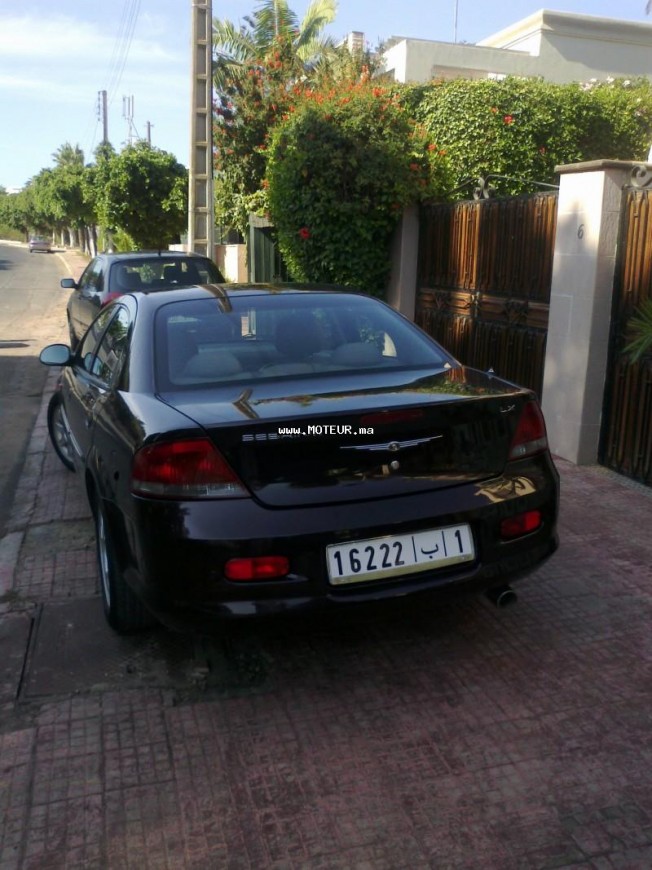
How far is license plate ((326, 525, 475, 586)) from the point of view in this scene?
304 cm

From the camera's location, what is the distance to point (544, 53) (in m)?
24.6

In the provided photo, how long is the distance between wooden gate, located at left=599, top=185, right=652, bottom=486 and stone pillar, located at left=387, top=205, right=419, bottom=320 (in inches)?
150

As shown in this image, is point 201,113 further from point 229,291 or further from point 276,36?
point 229,291

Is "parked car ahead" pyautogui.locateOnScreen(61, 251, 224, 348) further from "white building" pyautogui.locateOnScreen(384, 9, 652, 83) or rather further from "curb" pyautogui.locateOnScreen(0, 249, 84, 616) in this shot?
"white building" pyautogui.locateOnScreen(384, 9, 652, 83)

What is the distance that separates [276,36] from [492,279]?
48.5 feet

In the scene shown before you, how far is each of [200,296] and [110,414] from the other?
871 mm

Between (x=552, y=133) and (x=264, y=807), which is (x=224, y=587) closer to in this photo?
(x=264, y=807)

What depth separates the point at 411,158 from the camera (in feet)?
31.3

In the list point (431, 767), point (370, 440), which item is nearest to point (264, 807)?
point (431, 767)

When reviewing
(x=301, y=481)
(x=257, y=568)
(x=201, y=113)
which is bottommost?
(x=257, y=568)

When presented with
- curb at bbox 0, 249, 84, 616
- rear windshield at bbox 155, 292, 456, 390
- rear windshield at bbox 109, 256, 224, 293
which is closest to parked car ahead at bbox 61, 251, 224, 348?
rear windshield at bbox 109, 256, 224, 293

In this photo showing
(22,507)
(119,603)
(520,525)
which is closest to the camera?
(520,525)

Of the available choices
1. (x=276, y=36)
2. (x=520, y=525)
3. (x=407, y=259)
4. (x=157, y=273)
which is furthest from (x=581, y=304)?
(x=276, y=36)

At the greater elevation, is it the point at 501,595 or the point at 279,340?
the point at 279,340
